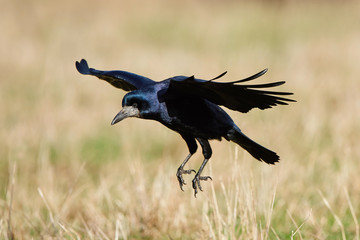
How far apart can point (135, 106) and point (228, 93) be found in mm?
417

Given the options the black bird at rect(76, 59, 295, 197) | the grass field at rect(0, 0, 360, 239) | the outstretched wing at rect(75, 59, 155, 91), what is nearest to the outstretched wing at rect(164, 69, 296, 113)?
the black bird at rect(76, 59, 295, 197)

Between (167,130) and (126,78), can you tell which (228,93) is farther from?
(167,130)

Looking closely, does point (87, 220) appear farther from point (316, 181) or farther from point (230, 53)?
point (230, 53)

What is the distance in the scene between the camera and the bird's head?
246cm

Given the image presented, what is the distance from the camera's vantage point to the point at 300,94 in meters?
8.64

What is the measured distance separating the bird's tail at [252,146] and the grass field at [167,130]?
0.87ft

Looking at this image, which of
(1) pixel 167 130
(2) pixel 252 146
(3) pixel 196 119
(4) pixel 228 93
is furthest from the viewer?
(1) pixel 167 130

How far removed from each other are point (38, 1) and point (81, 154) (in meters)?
9.95

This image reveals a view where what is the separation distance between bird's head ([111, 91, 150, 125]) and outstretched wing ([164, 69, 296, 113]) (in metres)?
0.10

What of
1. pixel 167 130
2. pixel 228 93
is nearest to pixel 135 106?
pixel 228 93

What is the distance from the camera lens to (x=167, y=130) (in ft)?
23.4

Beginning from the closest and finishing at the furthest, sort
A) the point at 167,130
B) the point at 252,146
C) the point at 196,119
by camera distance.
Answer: the point at 196,119 → the point at 252,146 → the point at 167,130

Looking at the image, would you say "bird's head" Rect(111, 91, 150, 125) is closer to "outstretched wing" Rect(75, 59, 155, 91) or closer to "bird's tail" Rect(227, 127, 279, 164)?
"outstretched wing" Rect(75, 59, 155, 91)

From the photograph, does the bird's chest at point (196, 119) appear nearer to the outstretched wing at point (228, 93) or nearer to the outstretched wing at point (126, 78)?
the outstretched wing at point (228, 93)
